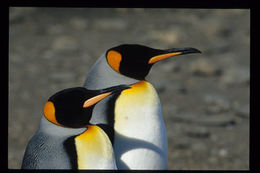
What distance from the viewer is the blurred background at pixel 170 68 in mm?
3066

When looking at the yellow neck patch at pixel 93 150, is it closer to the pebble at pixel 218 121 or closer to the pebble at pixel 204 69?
the pebble at pixel 218 121

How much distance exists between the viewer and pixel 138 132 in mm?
1759

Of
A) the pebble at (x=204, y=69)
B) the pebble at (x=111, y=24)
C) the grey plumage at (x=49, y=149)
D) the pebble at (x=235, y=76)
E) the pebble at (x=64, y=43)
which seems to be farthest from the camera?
the pebble at (x=111, y=24)

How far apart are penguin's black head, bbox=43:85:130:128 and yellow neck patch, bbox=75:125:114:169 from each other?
0.16ft

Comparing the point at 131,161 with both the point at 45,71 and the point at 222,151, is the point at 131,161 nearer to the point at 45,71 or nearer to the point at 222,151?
the point at 222,151

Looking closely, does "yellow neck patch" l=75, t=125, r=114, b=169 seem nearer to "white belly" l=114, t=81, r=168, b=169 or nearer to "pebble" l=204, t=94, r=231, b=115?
"white belly" l=114, t=81, r=168, b=169

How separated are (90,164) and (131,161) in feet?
1.03

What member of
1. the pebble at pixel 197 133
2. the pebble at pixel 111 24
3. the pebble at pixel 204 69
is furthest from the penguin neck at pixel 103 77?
A: the pebble at pixel 111 24

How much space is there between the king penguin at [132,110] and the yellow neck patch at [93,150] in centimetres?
22

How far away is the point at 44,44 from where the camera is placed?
189 inches

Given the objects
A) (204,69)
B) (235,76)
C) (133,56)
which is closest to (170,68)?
(204,69)

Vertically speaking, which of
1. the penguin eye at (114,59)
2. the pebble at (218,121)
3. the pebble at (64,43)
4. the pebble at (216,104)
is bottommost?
the pebble at (218,121)

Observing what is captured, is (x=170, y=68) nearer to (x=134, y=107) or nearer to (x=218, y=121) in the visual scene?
(x=218, y=121)
